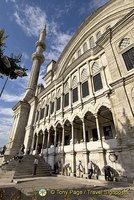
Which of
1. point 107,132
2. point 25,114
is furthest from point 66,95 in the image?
point 25,114

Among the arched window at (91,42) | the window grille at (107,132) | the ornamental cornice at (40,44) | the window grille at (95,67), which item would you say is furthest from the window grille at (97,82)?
the ornamental cornice at (40,44)

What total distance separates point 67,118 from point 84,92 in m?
4.15

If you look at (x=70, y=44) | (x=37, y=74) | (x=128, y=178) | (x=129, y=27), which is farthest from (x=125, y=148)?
(x=37, y=74)

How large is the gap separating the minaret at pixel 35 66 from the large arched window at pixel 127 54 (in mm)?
23801

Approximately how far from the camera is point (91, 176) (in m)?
8.88

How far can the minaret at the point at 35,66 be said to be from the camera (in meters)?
29.4

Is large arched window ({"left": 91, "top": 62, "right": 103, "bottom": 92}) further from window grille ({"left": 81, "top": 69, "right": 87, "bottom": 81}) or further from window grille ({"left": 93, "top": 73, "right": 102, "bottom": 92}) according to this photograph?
window grille ({"left": 81, "top": 69, "right": 87, "bottom": 81})

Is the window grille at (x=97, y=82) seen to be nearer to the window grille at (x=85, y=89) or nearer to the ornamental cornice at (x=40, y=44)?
the window grille at (x=85, y=89)

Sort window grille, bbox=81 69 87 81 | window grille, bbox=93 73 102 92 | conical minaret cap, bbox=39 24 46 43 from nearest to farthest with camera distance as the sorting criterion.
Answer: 1. window grille, bbox=93 73 102 92
2. window grille, bbox=81 69 87 81
3. conical minaret cap, bbox=39 24 46 43

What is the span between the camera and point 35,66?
33.5 metres

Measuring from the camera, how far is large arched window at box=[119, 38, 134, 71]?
9680mm

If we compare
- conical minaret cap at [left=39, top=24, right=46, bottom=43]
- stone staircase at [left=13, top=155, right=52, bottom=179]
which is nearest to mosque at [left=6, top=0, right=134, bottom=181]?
stone staircase at [left=13, top=155, right=52, bottom=179]

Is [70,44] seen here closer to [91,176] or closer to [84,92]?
[84,92]

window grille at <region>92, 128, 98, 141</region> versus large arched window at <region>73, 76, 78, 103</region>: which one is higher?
large arched window at <region>73, 76, 78, 103</region>
